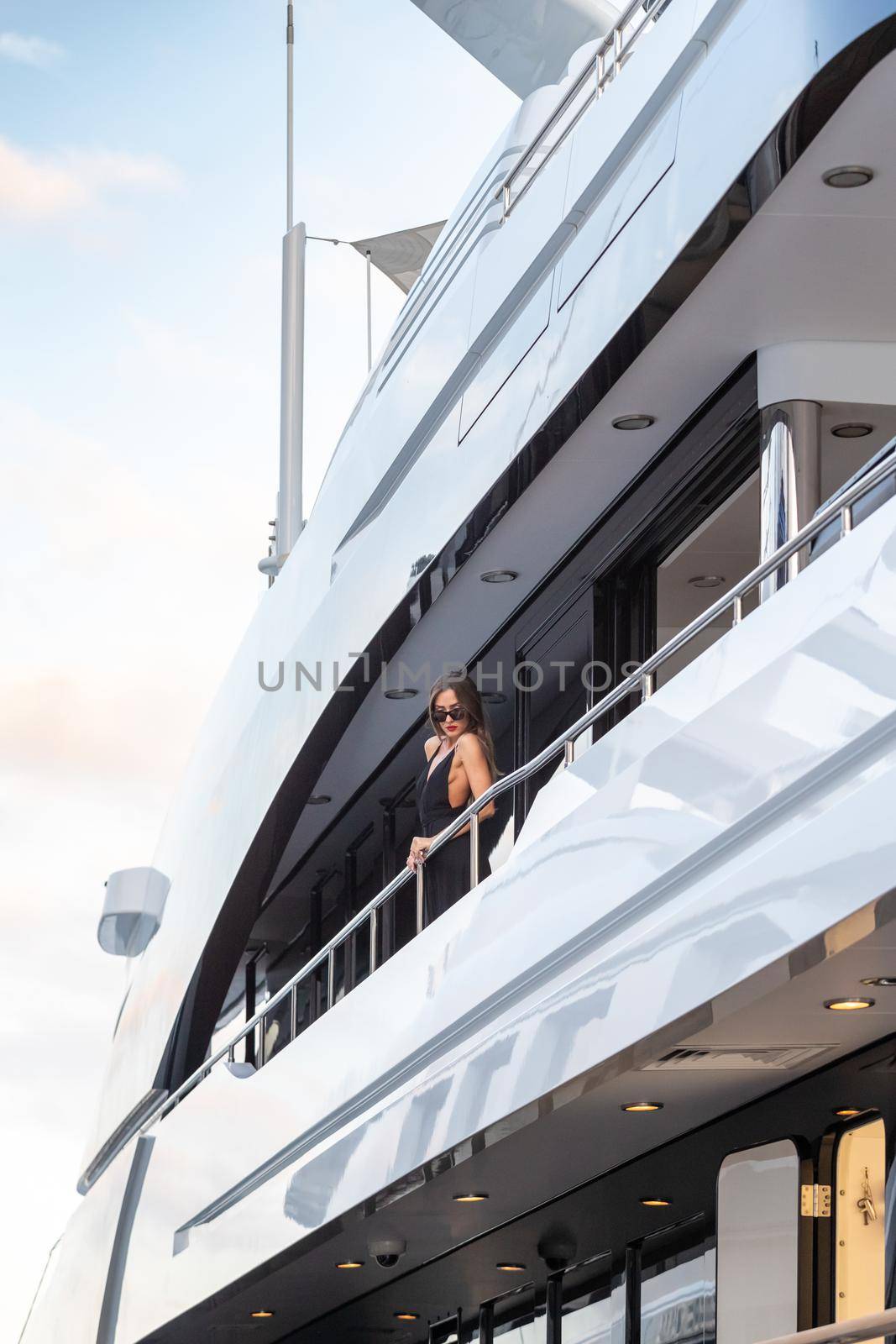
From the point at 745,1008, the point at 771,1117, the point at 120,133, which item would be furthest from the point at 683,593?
the point at 120,133

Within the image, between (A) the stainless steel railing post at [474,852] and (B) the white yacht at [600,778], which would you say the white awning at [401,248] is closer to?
(B) the white yacht at [600,778]

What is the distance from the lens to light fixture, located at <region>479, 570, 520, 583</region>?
30.8 feet

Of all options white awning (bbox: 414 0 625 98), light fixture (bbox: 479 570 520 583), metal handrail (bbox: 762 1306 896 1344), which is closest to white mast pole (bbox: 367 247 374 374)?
white awning (bbox: 414 0 625 98)

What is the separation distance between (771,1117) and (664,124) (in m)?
3.86

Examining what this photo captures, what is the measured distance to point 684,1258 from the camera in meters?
8.38

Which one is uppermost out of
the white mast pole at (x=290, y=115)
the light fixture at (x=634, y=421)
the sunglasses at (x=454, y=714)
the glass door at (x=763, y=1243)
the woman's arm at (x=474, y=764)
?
the white mast pole at (x=290, y=115)

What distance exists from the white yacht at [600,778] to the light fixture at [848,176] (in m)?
0.02

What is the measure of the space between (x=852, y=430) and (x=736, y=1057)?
2533 millimetres

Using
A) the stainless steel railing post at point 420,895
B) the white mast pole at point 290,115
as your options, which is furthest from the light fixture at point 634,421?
the white mast pole at point 290,115

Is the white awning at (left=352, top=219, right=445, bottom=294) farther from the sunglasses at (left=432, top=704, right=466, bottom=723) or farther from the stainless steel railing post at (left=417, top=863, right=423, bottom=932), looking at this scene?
the stainless steel railing post at (left=417, top=863, right=423, bottom=932)

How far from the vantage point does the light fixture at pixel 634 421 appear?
7809 mm

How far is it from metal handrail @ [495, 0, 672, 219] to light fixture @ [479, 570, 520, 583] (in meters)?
1.80

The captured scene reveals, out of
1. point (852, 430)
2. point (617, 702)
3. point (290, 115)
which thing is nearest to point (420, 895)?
point (617, 702)

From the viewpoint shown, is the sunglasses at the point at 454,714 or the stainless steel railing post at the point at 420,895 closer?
the sunglasses at the point at 454,714
